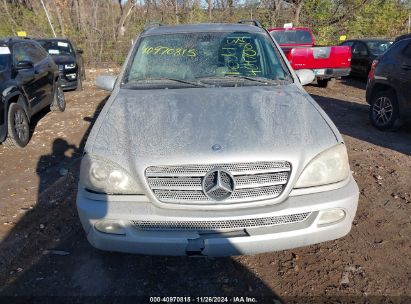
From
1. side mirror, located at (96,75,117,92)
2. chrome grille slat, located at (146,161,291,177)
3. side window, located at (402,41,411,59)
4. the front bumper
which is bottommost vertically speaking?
the front bumper

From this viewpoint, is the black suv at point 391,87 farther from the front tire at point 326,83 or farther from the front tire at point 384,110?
the front tire at point 326,83

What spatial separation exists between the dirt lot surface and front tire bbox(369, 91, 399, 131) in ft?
6.86

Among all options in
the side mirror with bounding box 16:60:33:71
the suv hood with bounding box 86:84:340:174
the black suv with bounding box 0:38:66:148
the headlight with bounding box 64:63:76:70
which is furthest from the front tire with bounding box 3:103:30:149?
the headlight with bounding box 64:63:76:70

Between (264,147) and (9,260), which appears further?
(9,260)

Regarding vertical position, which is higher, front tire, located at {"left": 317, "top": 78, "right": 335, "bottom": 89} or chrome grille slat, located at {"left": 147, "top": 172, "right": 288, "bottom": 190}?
chrome grille slat, located at {"left": 147, "top": 172, "right": 288, "bottom": 190}

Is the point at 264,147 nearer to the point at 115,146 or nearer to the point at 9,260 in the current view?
the point at 115,146

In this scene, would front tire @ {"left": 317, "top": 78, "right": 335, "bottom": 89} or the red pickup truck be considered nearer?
the red pickup truck

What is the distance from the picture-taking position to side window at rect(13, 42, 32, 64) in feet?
21.9

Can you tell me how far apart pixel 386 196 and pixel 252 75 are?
2.00m

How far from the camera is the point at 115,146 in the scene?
2.54m

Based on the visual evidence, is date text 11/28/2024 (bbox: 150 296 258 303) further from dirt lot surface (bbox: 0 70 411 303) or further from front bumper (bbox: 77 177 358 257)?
front bumper (bbox: 77 177 358 257)

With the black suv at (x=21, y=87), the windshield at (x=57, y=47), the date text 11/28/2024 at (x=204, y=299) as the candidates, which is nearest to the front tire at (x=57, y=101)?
the black suv at (x=21, y=87)

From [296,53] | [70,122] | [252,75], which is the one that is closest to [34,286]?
[252,75]

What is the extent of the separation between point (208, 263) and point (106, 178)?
114 centimetres
